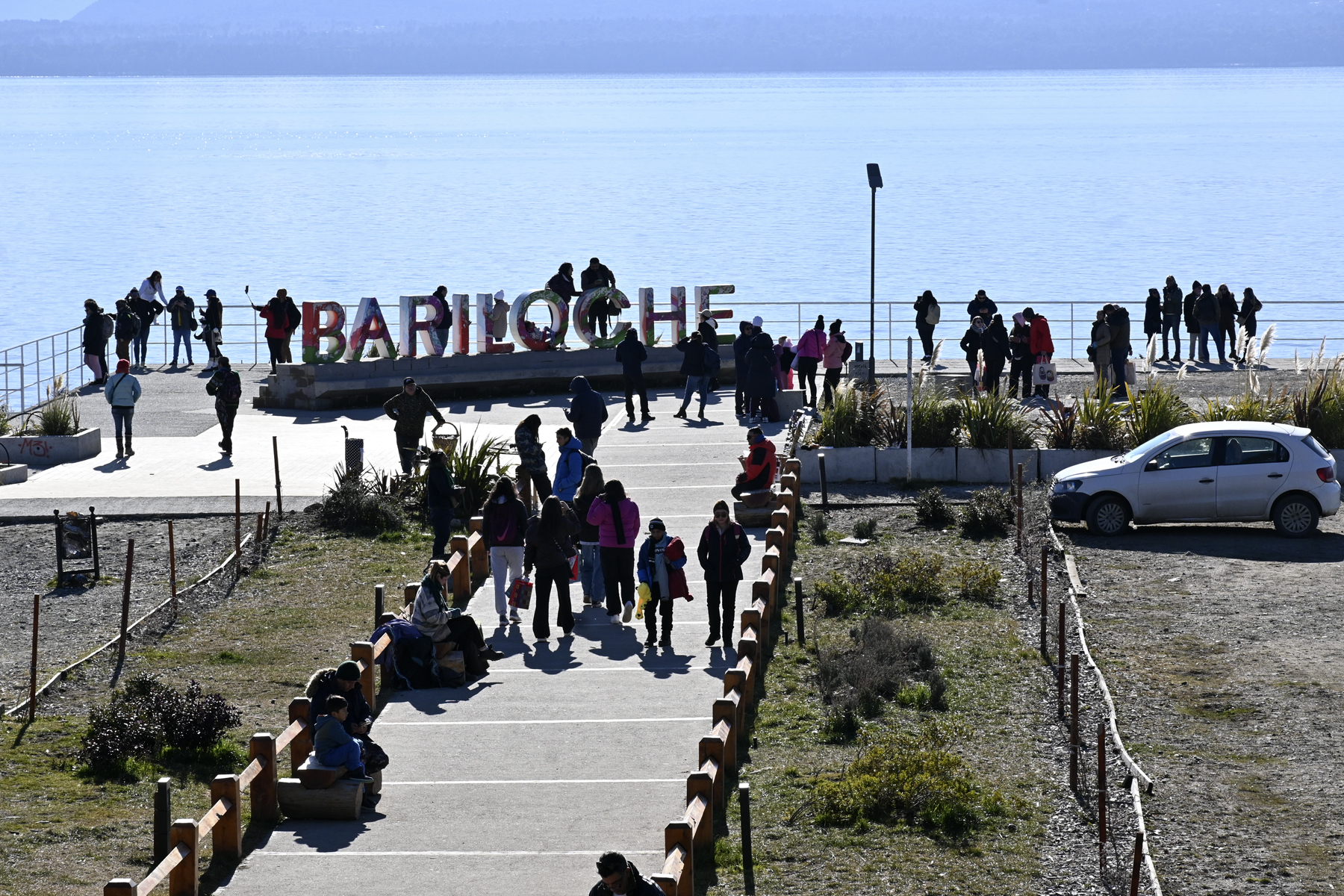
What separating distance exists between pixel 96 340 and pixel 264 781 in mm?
22809

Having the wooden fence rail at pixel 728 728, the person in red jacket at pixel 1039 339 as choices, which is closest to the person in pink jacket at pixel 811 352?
the person in red jacket at pixel 1039 339

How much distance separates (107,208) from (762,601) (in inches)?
4662

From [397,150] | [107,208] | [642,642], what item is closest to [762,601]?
[642,642]

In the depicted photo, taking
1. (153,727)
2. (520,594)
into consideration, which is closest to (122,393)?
(520,594)

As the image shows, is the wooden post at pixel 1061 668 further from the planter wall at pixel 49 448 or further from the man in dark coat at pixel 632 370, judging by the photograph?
the planter wall at pixel 49 448

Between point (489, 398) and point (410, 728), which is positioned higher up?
point (489, 398)

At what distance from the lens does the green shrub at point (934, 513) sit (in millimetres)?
23344

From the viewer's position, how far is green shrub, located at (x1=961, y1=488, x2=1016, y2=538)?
22.9 m

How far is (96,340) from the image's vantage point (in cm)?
3338

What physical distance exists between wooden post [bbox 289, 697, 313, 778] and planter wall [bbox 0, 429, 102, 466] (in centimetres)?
1516

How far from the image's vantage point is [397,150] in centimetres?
18412

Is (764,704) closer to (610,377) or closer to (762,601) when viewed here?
(762,601)

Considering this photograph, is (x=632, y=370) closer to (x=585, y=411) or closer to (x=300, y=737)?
(x=585, y=411)

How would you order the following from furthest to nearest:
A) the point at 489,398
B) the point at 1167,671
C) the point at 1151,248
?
the point at 1151,248, the point at 489,398, the point at 1167,671
